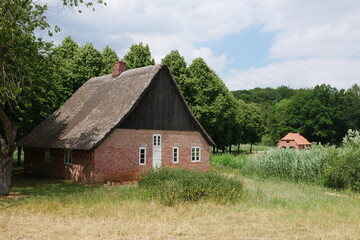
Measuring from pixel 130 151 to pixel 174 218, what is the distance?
516 inches

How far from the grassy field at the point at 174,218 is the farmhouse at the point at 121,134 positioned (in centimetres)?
675

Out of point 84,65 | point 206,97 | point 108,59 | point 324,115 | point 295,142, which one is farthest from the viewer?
point 324,115

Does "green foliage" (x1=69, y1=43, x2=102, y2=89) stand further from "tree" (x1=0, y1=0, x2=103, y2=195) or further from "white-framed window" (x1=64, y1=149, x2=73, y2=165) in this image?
"tree" (x1=0, y1=0, x2=103, y2=195)

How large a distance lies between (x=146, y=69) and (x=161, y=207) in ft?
51.0

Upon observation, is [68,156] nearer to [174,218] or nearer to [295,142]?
[174,218]

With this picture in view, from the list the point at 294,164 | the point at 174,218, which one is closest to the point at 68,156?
the point at 174,218

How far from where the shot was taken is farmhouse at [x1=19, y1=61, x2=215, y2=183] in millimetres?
24016

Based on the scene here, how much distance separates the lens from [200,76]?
147ft

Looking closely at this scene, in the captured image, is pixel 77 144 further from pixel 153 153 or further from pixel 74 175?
pixel 153 153

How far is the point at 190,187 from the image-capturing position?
591 inches

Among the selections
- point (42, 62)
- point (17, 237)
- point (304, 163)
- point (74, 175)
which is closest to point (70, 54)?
point (74, 175)

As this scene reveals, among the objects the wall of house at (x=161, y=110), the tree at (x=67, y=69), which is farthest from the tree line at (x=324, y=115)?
the wall of house at (x=161, y=110)

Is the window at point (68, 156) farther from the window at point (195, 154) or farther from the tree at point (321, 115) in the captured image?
the tree at point (321, 115)

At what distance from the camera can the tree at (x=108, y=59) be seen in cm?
3943
